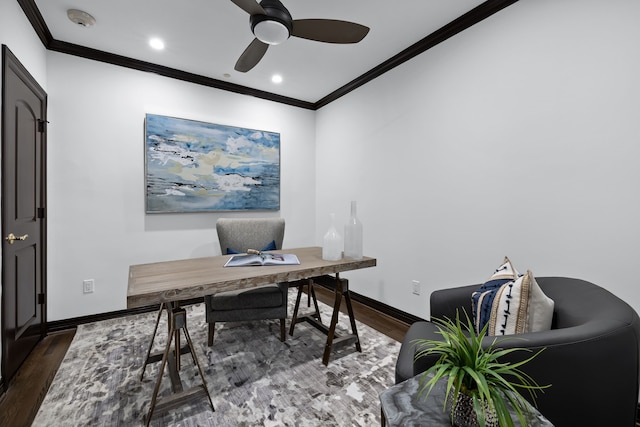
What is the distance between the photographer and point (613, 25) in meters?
1.60

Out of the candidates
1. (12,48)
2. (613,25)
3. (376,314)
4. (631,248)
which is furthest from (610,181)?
(12,48)

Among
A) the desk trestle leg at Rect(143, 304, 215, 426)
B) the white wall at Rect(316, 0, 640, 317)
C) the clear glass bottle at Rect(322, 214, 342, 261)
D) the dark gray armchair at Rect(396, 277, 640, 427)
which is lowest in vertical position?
the desk trestle leg at Rect(143, 304, 215, 426)

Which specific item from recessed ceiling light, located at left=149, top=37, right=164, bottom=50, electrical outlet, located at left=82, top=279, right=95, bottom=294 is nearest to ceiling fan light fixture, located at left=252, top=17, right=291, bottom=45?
recessed ceiling light, located at left=149, top=37, right=164, bottom=50

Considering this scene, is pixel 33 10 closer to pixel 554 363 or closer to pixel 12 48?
pixel 12 48

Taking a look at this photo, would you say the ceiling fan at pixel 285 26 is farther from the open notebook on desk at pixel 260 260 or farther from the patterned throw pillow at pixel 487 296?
the patterned throw pillow at pixel 487 296

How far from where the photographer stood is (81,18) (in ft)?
7.41

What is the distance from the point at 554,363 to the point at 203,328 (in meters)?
2.60

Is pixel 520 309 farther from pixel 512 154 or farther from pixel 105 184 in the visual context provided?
pixel 105 184

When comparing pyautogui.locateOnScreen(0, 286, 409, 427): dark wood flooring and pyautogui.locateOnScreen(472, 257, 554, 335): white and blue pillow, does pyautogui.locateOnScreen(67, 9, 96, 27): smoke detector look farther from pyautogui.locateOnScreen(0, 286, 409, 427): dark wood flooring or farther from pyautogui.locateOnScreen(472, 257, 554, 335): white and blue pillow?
pyautogui.locateOnScreen(472, 257, 554, 335): white and blue pillow

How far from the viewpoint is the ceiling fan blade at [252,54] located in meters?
2.02

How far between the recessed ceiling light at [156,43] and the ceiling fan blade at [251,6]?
4.87ft

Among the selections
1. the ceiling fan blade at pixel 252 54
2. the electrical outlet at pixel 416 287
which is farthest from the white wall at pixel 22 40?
the electrical outlet at pixel 416 287

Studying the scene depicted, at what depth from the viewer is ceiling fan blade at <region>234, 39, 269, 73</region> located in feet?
6.62

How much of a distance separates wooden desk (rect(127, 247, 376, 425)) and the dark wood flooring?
0.61m
